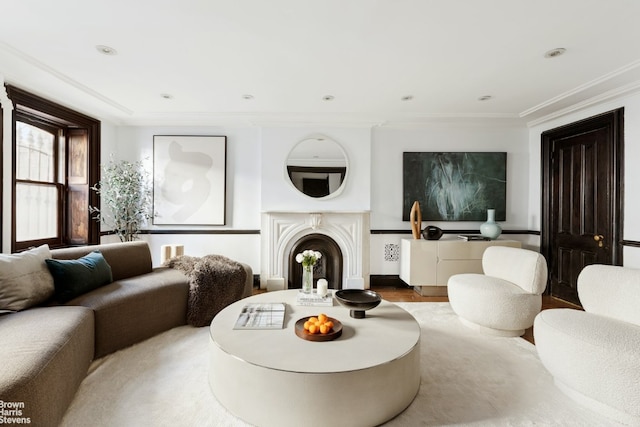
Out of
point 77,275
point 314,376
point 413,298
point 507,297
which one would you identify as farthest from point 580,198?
point 77,275

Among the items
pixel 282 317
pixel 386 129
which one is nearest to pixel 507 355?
pixel 282 317

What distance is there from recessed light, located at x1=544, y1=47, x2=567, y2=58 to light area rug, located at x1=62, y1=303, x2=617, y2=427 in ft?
7.85

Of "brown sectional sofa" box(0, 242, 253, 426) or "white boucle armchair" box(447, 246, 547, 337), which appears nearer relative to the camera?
"brown sectional sofa" box(0, 242, 253, 426)

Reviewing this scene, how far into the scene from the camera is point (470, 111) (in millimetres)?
3957

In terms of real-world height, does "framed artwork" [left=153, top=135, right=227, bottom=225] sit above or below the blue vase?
above

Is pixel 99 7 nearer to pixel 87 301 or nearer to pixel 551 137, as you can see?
pixel 87 301

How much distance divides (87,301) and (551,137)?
551cm

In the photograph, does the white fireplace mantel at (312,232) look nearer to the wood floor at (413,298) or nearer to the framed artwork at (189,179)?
the wood floor at (413,298)

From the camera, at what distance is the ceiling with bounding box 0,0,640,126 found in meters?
1.95

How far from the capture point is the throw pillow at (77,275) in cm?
239

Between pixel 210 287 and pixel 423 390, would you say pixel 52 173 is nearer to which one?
pixel 210 287

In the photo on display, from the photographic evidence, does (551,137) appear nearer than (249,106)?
No

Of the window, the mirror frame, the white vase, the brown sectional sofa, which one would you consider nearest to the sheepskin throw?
the brown sectional sofa

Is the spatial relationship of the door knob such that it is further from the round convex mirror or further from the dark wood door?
the round convex mirror
